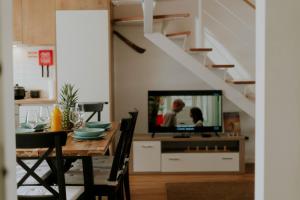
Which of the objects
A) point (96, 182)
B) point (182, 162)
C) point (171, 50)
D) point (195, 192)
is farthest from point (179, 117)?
point (96, 182)

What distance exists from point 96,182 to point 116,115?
2.69 m

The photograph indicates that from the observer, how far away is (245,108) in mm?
4645

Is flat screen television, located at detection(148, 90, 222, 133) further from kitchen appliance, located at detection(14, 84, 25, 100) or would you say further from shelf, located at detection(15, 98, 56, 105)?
kitchen appliance, located at detection(14, 84, 25, 100)

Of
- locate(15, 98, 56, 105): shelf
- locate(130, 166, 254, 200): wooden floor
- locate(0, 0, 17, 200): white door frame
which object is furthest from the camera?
locate(15, 98, 56, 105): shelf

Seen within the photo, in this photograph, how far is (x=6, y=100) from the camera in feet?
2.44

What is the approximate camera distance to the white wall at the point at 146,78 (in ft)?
16.6

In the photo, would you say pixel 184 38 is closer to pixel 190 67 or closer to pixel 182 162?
pixel 190 67

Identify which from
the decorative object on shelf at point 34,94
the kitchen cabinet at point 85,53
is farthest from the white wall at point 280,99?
the decorative object on shelf at point 34,94

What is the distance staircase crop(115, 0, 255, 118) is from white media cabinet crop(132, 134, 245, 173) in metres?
0.53

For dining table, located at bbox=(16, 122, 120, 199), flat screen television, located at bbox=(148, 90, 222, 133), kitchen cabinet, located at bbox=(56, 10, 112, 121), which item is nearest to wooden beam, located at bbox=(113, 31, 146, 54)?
kitchen cabinet, located at bbox=(56, 10, 112, 121)

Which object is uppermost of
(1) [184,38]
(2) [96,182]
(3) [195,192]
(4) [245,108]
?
(1) [184,38]

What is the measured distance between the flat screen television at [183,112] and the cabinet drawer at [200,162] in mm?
377

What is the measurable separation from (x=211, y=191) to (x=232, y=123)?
52.7 inches

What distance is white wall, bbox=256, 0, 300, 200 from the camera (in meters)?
1.16
